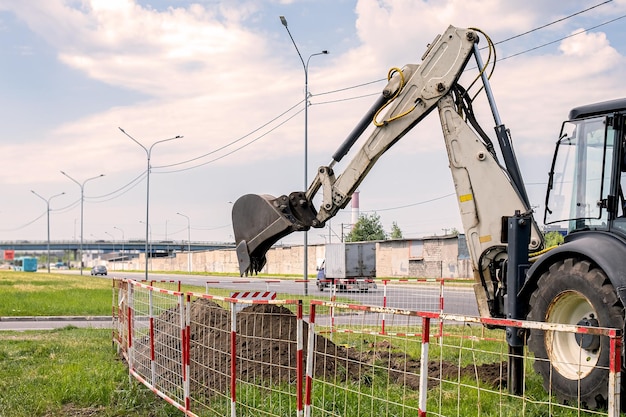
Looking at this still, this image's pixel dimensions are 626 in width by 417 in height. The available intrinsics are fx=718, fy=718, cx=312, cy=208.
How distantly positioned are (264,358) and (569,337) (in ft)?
11.0

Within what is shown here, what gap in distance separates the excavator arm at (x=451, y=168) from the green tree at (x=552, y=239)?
11 cm

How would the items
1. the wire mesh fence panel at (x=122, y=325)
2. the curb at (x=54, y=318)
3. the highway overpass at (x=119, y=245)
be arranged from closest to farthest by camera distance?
1. the wire mesh fence panel at (x=122, y=325)
2. the curb at (x=54, y=318)
3. the highway overpass at (x=119, y=245)

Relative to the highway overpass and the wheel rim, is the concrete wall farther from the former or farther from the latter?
the highway overpass

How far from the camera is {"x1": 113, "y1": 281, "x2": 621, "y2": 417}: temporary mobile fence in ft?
19.6

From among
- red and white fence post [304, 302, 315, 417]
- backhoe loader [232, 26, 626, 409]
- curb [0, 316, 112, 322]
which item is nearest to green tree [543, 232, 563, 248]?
backhoe loader [232, 26, 626, 409]

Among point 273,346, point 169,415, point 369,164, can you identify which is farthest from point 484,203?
point 169,415

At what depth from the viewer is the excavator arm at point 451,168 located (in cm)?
931

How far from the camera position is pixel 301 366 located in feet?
18.6

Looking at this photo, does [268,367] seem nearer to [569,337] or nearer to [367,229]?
[569,337]

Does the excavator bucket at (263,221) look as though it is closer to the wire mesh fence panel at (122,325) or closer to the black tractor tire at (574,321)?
the wire mesh fence panel at (122,325)

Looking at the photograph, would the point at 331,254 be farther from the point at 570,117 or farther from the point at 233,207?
the point at 570,117

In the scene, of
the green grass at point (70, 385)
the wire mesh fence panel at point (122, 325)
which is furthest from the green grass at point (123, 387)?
the wire mesh fence panel at point (122, 325)

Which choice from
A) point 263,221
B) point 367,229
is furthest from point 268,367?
point 367,229

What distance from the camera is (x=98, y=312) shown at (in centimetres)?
2377
